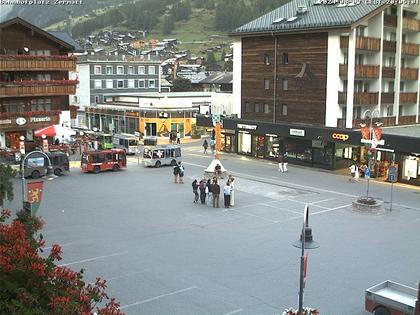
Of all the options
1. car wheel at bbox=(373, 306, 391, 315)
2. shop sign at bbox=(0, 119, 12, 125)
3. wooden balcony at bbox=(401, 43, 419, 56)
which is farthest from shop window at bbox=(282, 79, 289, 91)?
car wheel at bbox=(373, 306, 391, 315)

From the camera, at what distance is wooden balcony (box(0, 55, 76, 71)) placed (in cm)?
4834

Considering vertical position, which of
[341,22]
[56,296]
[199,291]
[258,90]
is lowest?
[199,291]

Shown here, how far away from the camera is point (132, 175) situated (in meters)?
43.2

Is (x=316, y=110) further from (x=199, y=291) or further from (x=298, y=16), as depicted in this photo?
(x=199, y=291)

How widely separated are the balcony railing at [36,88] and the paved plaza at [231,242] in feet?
42.2

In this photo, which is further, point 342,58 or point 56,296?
point 342,58

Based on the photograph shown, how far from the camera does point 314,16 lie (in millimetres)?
49906

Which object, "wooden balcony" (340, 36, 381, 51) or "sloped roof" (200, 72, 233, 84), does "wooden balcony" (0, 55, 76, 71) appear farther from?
"sloped roof" (200, 72, 233, 84)

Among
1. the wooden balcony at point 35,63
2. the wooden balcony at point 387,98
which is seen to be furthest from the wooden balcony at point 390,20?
the wooden balcony at point 35,63

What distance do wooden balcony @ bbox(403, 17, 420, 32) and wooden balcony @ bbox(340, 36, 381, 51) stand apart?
4.77 metres

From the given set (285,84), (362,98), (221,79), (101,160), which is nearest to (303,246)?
(101,160)

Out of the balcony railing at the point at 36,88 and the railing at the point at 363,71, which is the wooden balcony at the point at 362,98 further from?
the balcony railing at the point at 36,88

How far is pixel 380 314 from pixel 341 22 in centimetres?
3455

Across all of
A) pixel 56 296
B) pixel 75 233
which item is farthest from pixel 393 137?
pixel 56 296
